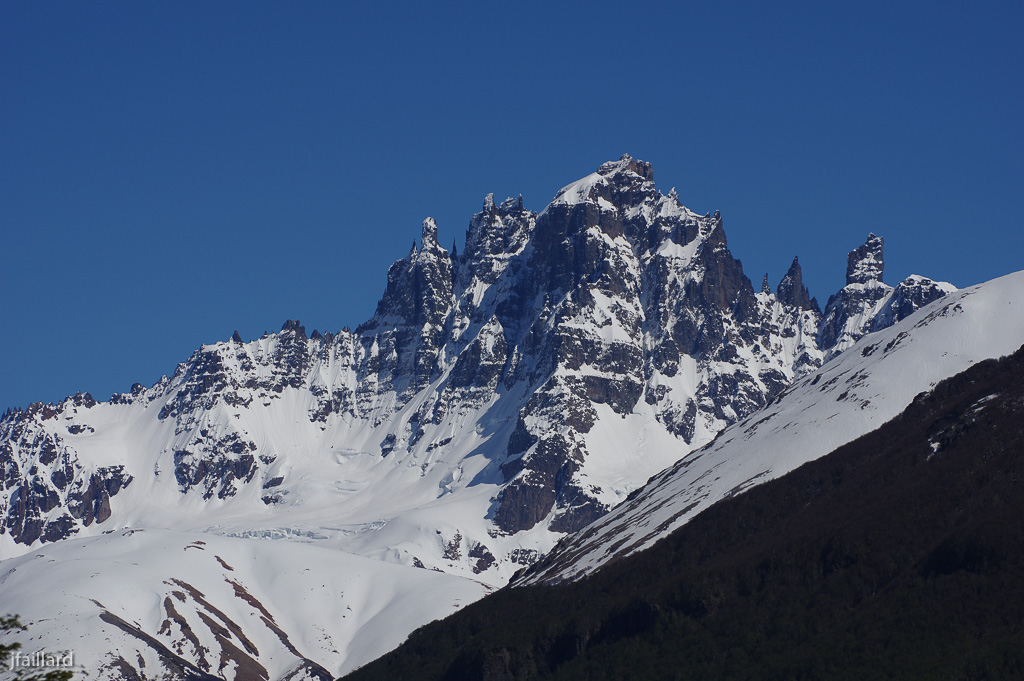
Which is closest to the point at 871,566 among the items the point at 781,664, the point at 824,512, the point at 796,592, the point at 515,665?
the point at 796,592

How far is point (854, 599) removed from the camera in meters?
154

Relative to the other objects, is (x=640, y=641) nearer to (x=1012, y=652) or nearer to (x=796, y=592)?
(x=796, y=592)

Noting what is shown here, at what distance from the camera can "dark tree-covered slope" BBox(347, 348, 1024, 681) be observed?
135750mm

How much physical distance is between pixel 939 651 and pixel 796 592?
3298 centimetres

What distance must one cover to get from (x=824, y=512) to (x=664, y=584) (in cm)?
2448

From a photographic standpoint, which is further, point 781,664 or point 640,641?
point 640,641

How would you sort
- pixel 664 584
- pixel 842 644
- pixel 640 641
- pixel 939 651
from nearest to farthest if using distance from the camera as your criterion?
pixel 939 651, pixel 842 644, pixel 640 641, pixel 664 584

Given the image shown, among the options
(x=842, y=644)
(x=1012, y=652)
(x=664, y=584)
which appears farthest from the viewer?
→ (x=664, y=584)

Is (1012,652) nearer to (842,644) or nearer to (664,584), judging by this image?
(842,644)

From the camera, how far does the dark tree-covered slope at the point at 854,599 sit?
13575 cm

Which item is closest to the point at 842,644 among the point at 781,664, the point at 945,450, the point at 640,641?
the point at 781,664

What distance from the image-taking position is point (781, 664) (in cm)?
14512

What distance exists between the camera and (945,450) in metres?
191

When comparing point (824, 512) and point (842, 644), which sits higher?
point (824, 512)
